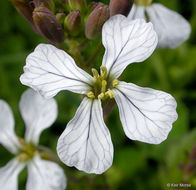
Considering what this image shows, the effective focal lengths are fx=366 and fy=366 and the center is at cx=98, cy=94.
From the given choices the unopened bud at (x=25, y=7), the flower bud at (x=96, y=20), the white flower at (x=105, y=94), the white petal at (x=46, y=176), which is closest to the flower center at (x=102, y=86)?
the white flower at (x=105, y=94)

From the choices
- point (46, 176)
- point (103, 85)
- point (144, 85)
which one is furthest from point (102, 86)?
point (144, 85)

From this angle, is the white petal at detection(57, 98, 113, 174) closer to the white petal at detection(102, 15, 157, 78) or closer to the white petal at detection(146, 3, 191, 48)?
the white petal at detection(102, 15, 157, 78)

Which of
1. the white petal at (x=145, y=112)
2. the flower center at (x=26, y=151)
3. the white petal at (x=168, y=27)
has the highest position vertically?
the white petal at (x=145, y=112)

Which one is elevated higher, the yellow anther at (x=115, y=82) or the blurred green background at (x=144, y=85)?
the yellow anther at (x=115, y=82)

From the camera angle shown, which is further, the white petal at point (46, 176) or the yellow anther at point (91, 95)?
the white petal at point (46, 176)

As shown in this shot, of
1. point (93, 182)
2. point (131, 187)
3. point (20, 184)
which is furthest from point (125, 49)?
point (20, 184)

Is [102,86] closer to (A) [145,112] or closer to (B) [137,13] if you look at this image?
(A) [145,112]

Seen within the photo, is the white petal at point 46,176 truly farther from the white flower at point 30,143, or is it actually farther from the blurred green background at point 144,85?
the blurred green background at point 144,85
